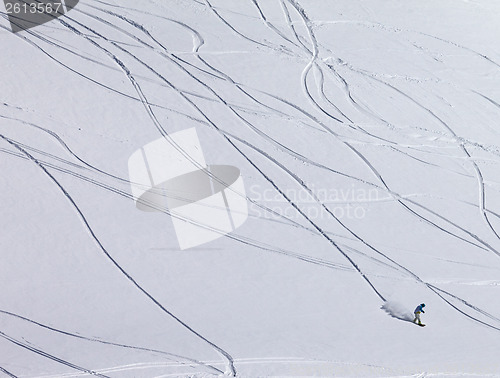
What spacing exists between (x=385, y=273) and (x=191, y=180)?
3292 mm

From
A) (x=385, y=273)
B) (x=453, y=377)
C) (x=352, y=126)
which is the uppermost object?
(x=352, y=126)

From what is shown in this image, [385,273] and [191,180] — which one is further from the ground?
[191,180]

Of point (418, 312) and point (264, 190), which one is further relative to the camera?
point (264, 190)

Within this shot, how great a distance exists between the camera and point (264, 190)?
12.4 metres

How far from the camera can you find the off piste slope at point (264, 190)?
34.3 feet

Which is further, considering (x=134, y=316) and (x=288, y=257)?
(x=288, y=257)

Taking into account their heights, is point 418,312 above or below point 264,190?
below

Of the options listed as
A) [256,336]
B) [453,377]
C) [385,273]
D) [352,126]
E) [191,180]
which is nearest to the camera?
[453,377]

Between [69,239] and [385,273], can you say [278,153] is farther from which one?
[69,239]

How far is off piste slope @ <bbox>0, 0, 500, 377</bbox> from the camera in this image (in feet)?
34.3

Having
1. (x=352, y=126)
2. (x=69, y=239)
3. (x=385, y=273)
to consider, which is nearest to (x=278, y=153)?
(x=352, y=126)

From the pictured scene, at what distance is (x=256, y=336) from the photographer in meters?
10.5

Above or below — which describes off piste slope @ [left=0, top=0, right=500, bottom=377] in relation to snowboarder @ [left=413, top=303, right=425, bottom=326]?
above

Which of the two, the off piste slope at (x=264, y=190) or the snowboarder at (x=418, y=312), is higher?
the off piste slope at (x=264, y=190)
